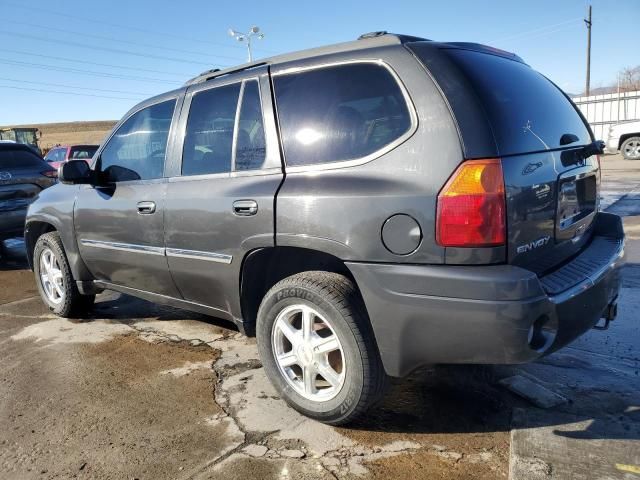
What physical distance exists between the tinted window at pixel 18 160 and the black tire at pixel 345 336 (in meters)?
6.47

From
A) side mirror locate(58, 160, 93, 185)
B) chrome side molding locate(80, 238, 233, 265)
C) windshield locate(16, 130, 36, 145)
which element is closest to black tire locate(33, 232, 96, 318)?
chrome side molding locate(80, 238, 233, 265)

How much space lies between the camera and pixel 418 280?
2.30 meters

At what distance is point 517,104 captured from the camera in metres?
2.56

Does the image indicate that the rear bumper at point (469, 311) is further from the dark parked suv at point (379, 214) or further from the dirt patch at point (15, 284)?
the dirt patch at point (15, 284)

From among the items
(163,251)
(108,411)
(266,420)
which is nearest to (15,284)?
(163,251)

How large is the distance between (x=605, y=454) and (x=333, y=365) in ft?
4.32

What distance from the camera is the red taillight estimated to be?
7.26 ft

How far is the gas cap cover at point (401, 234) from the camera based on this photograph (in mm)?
2303

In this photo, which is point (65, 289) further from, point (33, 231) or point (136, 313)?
point (33, 231)

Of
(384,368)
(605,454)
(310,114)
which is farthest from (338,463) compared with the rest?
(310,114)

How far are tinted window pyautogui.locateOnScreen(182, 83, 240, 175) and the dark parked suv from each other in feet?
0.04

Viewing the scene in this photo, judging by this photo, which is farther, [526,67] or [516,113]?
[526,67]

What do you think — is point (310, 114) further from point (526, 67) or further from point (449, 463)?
point (449, 463)

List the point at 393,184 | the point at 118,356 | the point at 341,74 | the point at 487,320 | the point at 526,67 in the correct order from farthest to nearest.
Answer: the point at 118,356 < the point at 526,67 < the point at 341,74 < the point at 393,184 < the point at 487,320
